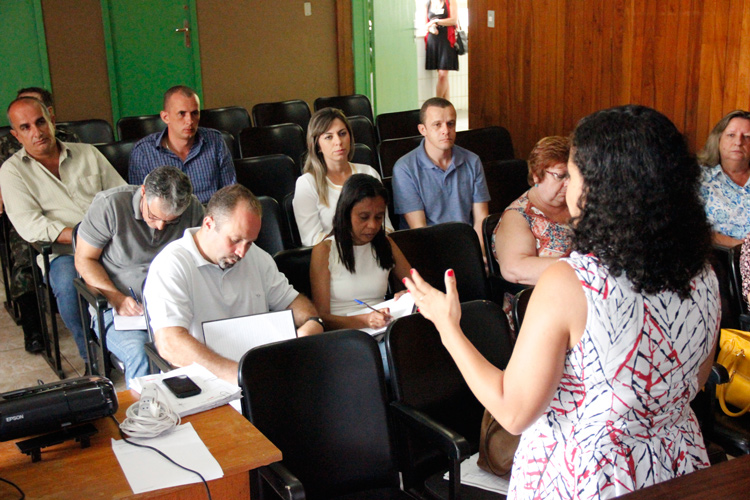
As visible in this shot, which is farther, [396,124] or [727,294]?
[396,124]

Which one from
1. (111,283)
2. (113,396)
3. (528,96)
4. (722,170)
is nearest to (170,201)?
(111,283)

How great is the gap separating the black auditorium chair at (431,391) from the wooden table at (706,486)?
81cm

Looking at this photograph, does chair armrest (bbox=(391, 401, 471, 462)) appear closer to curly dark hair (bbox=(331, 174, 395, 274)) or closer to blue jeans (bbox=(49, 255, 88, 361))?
curly dark hair (bbox=(331, 174, 395, 274))

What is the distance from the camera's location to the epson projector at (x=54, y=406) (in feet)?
5.54

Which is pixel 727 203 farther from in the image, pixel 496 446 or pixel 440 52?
pixel 440 52

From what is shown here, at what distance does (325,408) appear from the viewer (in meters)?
2.19

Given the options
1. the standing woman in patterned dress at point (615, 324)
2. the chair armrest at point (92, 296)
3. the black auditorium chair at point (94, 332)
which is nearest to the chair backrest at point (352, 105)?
the black auditorium chair at point (94, 332)

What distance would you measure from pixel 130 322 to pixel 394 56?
20.1ft

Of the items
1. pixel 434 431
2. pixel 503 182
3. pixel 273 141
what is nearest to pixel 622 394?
pixel 434 431

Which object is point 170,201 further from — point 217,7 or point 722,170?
point 217,7

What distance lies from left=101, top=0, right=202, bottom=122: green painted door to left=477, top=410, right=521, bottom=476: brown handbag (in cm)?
586

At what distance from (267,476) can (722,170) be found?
10.3 feet

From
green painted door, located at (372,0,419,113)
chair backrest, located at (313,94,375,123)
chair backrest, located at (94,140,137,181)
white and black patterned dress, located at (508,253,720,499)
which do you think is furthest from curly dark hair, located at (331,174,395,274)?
green painted door, located at (372,0,419,113)

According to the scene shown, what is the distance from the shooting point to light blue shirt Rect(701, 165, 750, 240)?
396 centimetres
